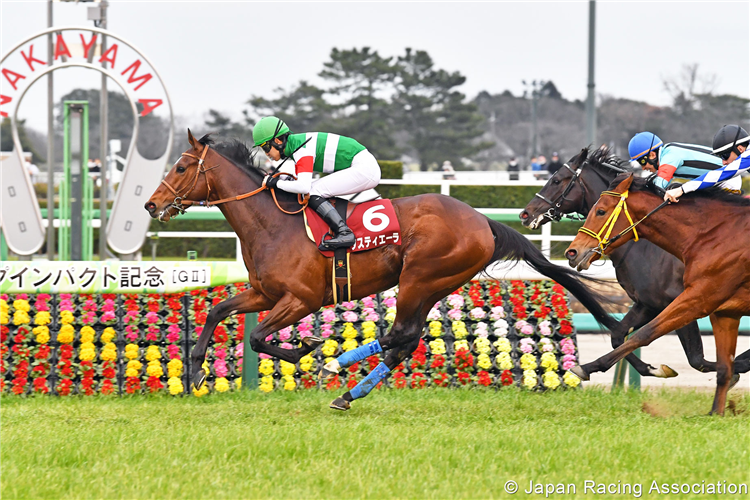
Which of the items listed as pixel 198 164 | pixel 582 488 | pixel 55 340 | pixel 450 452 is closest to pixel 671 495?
pixel 582 488

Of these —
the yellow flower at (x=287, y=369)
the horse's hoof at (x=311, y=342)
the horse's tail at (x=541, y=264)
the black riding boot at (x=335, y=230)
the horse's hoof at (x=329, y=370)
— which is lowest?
the yellow flower at (x=287, y=369)

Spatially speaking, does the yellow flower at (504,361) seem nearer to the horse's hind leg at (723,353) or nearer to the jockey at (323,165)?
the horse's hind leg at (723,353)

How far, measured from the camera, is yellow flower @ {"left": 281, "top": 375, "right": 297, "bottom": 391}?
19.3ft

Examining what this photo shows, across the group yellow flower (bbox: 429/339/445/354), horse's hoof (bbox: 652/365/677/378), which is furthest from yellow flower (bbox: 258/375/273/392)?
horse's hoof (bbox: 652/365/677/378)

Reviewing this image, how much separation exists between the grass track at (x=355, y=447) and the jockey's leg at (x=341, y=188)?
3.40 feet

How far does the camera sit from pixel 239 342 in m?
5.97

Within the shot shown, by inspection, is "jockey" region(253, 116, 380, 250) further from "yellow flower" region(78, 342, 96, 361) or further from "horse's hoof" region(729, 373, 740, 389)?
"horse's hoof" region(729, 373, 740, 389)

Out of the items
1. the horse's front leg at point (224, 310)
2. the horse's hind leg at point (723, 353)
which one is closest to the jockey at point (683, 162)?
the horse's hind leg at point (723, 353)

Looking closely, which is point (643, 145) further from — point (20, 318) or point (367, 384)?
point (20, 318)

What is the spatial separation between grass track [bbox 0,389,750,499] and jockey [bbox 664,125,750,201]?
1285 millimetres

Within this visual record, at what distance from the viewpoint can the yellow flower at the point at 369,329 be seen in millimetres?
6055

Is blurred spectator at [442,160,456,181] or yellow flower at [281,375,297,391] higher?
blurred spectator at [442,160,456,181]

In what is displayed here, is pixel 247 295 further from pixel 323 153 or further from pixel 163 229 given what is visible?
pixel 163 229

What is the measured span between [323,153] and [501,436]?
1983 millimetres
